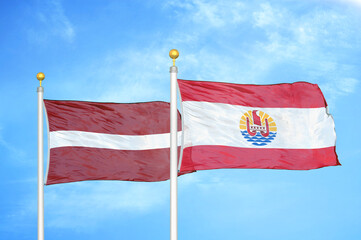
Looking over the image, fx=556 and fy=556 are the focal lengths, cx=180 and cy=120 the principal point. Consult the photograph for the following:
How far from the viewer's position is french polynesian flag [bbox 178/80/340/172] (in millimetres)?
13094

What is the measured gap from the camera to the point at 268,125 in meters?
14.0

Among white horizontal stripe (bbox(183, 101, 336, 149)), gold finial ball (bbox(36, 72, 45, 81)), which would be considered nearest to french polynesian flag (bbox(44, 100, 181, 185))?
gold finial ball (bbox(36, 72, 45, 81))

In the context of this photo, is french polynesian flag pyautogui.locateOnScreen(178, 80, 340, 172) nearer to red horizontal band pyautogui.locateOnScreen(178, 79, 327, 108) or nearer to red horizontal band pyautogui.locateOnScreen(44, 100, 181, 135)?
red horizontal band pyautogui.locateOnScreen(178, 79, 327, 108)

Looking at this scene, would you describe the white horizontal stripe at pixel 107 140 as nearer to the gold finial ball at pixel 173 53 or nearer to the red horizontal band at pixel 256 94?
the red horizontal band at pixel 256 94

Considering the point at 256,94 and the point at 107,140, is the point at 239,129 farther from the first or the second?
the point at 107,140

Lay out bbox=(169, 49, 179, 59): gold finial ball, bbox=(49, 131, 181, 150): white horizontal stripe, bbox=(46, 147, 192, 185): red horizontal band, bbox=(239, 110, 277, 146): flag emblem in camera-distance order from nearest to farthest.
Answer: bbox=(169, 49, 179, 59): gold finial ball < bbox=(239, 110, 277, 146): flag emblem < bbox=(46, 147, 192, 185): red horizontal band < bbox=(49, 131, 181, 150): white horizontal stripe

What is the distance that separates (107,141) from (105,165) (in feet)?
2.38

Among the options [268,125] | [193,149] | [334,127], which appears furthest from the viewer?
[334,127]

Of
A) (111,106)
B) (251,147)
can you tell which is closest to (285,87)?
(251,147)

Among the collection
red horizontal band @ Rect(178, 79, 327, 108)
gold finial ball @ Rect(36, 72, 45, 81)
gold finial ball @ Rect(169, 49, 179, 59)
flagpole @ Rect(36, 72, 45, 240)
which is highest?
gold finial ball @ Rect(169, 49, 179, 59)

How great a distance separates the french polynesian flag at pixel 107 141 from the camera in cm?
1498

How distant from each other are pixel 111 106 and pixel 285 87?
15.7ft

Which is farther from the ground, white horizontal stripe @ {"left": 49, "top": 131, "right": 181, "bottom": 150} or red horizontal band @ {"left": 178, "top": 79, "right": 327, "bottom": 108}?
red horizontal band @ {"left": 178, "top": 79, "right": 327, "bottom": 108}

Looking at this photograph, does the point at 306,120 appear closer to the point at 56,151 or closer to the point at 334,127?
the point at 334,127
